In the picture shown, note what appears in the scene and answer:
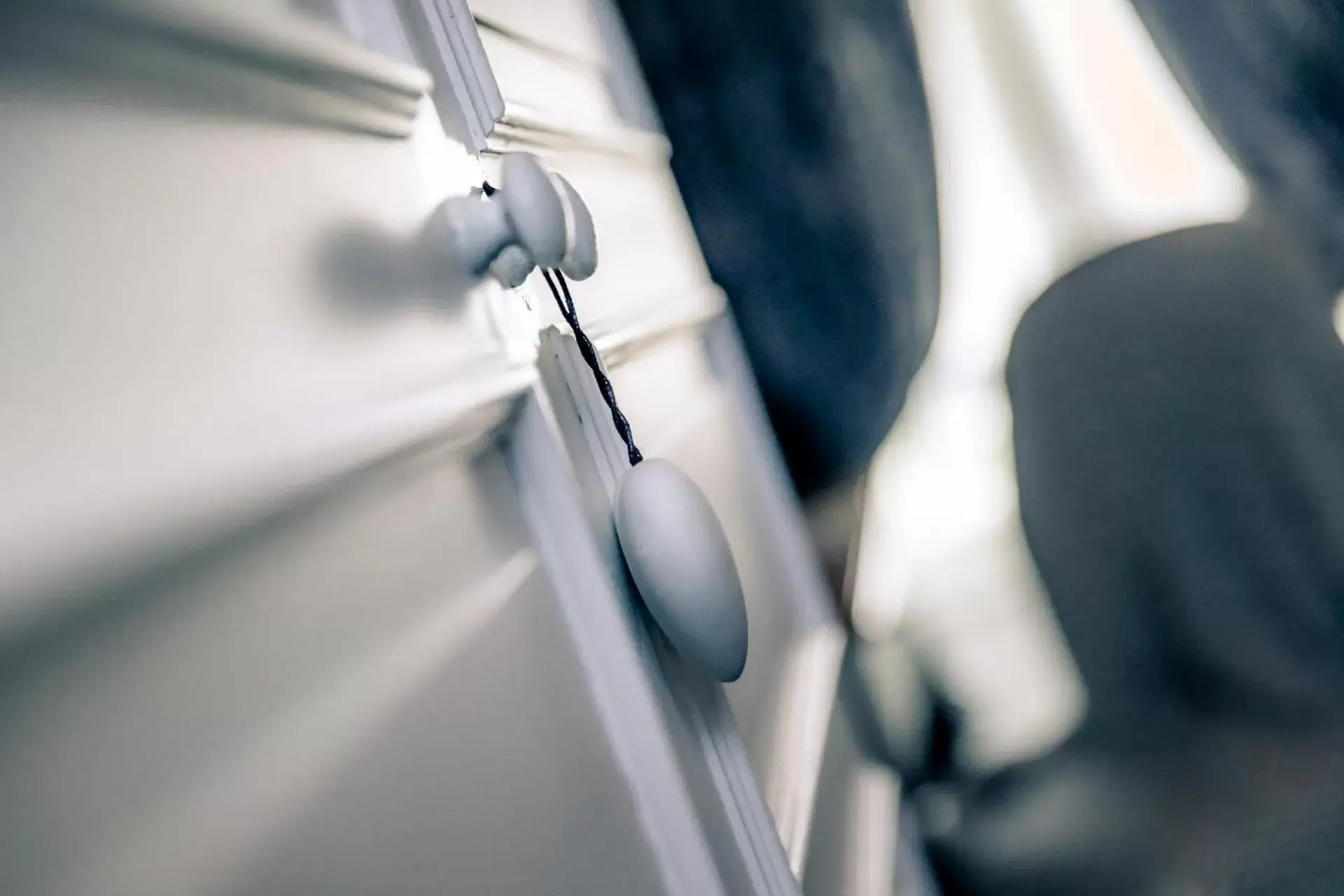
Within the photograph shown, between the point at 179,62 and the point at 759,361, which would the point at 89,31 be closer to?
the point at 179,62

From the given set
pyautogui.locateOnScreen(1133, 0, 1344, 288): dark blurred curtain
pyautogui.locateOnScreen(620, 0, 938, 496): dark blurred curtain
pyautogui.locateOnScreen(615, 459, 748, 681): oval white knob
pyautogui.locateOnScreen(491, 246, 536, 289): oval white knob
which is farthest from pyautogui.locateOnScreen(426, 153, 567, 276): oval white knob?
pyautogui.locateOnScreen(1133, 0, 1344, 288): dark blurred curtain

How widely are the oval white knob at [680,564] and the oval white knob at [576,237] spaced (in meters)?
0.10

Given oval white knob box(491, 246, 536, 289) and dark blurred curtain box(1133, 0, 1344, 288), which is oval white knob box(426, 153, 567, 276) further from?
dark blurred curtain box(1133, 0, 1344, 288)

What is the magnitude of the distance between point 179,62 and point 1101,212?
3.27 feet

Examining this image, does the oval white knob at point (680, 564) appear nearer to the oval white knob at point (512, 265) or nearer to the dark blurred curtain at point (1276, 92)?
the oval white knob at point (512, 265)

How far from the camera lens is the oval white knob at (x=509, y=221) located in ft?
1.35

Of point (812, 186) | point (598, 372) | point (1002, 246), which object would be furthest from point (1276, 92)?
point (598, 372)

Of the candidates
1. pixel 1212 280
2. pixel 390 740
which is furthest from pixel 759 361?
pixel 390 740

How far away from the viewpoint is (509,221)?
0.42 meters

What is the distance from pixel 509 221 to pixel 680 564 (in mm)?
165

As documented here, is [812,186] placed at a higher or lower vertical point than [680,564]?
higher

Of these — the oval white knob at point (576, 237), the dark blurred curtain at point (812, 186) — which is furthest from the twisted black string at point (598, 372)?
the dark blurred curtain at point (812, 186)

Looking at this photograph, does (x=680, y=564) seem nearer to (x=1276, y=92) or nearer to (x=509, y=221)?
(x=509, y=221)

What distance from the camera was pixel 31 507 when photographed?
188mm
